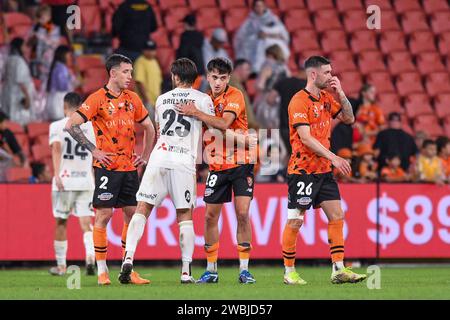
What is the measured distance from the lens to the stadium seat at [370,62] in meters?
21.8

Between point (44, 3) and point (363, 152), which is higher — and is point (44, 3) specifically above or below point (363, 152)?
above

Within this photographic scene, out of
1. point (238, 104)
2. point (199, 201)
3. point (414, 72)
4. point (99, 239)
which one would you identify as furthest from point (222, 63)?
point (414, 72)

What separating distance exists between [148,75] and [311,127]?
24.3 ft

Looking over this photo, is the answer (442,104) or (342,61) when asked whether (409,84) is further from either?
(342,61)

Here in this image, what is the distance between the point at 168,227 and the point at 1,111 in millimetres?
3840

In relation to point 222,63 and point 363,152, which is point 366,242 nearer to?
point 363,152

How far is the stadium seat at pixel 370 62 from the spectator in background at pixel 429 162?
444cm

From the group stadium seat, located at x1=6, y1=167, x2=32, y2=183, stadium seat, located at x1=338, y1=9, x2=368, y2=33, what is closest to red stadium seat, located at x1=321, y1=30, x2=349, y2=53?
stadium seat, located at x1=338, y1=9, x2=368, y2=33

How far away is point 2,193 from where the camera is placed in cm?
1560

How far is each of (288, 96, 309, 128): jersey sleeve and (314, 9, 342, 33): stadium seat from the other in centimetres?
1092

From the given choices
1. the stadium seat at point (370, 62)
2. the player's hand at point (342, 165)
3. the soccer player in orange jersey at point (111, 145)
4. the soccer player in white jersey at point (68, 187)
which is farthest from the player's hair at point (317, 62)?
the stadium seat at point (370, 62)

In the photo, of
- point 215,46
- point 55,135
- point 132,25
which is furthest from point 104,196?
point 215,46

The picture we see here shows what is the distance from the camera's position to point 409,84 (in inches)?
858

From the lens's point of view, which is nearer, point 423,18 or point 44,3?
point 44,3
